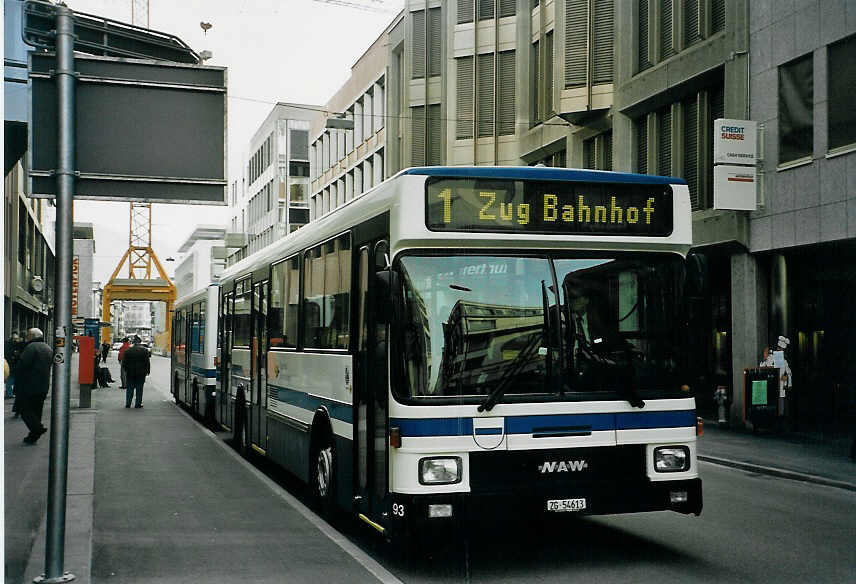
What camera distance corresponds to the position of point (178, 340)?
27797mm

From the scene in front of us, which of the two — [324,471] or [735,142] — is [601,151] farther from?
[324,471]

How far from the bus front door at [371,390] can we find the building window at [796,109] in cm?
1416

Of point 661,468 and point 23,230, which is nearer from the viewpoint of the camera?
point 661,468

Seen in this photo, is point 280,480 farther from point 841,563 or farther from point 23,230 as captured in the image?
point 23,230

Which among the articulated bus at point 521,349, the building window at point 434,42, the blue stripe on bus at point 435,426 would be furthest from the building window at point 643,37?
the blue stripe on bus at point 435,426

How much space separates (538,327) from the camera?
722 cm

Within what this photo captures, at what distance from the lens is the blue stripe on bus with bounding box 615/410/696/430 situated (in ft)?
24.4

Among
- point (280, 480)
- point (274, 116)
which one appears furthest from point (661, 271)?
point (274, 116)

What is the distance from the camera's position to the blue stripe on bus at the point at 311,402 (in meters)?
8.63

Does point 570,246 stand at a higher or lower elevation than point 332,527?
higher

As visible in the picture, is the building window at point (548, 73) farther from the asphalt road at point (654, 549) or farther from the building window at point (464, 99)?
the asphalt road at point (654, 549)

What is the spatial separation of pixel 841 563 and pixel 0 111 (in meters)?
6.72

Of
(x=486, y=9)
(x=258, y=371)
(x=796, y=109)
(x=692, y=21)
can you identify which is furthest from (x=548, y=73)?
(x=258, y=371)

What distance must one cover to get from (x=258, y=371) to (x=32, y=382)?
518 cm
